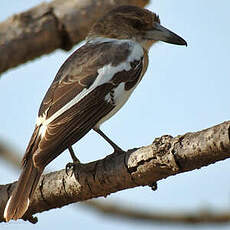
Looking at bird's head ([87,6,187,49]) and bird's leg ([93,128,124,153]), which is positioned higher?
bird's head ([87,6,187,49])

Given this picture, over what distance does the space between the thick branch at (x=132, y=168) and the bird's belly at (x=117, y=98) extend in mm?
493

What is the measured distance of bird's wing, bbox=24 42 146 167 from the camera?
3699 millimetres

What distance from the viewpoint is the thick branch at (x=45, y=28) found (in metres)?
4.47

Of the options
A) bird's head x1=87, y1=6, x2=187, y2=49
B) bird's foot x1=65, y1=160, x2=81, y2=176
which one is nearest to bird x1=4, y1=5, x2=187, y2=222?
bird's head x1=87, y1=6, x2=187, y2=49

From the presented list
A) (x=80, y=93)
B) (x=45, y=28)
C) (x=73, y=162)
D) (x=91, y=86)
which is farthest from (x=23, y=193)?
(x=45, y=28)

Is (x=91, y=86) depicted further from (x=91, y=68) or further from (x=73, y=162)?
(x=73, y=162)

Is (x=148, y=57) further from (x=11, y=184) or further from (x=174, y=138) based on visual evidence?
(x=174, y=138)

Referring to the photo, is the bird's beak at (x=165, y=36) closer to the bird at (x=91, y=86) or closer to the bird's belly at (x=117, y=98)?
the bird at (x=91, y=86)

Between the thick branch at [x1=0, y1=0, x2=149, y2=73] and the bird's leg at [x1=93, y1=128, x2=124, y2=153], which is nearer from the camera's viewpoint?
the bird's leg at [x1=93, y1=128, x2=124, y2=153]

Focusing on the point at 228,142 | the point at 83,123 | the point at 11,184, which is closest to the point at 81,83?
the point at 83,123

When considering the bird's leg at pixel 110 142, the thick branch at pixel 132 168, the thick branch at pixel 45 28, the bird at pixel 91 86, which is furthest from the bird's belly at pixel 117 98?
the thick branch at pixel 45 28

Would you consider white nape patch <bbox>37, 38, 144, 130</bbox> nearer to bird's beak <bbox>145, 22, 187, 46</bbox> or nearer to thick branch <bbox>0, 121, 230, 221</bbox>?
bird's beak <bbox>145, 22, 187, 46</bbox>

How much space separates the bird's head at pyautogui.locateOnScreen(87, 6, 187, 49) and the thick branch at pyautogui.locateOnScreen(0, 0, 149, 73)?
1.34 ft

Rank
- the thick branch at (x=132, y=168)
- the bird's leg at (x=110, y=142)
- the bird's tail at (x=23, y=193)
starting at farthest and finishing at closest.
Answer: the bird's leg at (x=110, y=142), the bird's tail at (x=23, y=193), the thick branch at (x=132, y=168)
